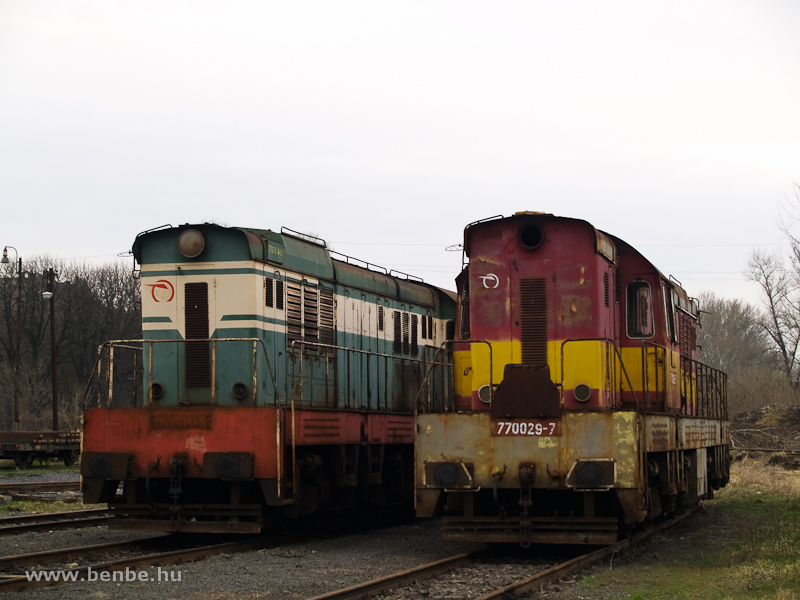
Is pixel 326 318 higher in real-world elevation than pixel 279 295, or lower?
lower

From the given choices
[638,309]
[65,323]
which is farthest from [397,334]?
[65,323]

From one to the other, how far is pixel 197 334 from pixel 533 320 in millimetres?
4478

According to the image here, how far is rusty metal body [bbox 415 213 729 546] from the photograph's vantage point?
9.84 m

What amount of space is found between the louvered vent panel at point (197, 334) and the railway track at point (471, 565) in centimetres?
428

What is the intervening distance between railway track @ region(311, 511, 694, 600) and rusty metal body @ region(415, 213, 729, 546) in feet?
0.96

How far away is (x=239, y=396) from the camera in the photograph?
12.1m

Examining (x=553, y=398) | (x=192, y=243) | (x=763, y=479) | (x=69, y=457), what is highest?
(x=192, y=243)

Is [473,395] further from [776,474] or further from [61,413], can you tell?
[61,413]

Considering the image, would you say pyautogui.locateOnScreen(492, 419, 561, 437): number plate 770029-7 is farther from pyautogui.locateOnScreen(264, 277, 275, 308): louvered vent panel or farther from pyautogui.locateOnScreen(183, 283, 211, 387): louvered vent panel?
pyautogui.locateOnScreen(183, 283, 211, 387): louvered vent panel

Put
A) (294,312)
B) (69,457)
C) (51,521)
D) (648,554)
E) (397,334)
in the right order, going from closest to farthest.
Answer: (648,554) < (294,312) < (51,521) < (397,334) < (69,457)

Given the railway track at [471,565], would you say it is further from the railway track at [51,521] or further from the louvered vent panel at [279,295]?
the railway track at [51,521]

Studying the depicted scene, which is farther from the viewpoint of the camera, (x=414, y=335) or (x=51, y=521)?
(x=414, y=335)

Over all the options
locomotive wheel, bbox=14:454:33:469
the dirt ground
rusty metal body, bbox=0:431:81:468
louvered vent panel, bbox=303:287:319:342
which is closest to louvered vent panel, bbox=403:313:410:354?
louvered vent panel, bbox=303:287:319:342

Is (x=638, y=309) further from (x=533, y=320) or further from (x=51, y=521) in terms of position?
(x=51, y=521)
